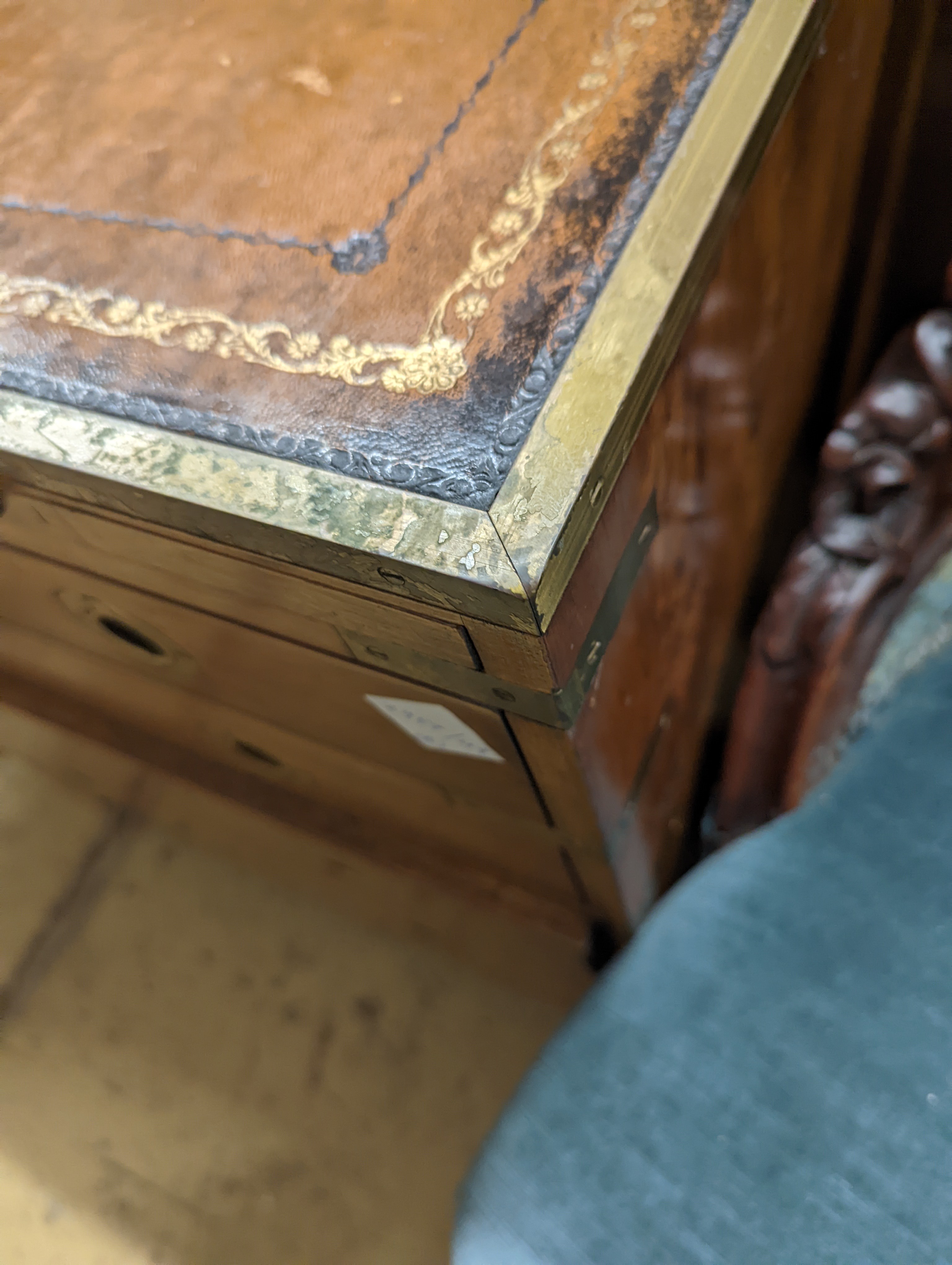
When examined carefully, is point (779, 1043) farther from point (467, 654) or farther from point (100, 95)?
point (100, 95)

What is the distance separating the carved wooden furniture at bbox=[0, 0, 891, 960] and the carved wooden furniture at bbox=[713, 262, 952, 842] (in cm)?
10

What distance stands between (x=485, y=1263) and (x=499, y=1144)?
4 centimetres

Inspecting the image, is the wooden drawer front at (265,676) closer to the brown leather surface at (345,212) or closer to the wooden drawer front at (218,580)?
the wooden drawer front at (218,580)

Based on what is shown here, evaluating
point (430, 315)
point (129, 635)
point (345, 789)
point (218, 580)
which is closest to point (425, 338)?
point (430, 315)

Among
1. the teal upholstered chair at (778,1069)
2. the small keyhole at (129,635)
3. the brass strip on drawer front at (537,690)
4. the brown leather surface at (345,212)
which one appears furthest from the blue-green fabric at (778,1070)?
the small keyhole at (129,635)

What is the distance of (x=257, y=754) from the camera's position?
2.67ft

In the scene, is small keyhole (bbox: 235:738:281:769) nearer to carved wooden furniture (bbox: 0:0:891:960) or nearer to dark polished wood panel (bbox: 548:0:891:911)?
carved wooden furniture (bbox: 0:0:891:960)

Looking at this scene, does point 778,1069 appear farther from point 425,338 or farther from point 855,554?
point 855,554

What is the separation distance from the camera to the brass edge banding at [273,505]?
338mm

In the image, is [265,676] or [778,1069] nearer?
[778,1069]

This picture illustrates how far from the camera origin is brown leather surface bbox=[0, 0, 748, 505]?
38 centimetres

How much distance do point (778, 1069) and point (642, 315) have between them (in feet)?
0.99

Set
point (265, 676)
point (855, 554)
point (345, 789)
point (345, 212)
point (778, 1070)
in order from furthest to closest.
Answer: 1. point (345, 789)
2. point (855, 554)
3. point (265, 676)
4. point (345, 212)
5. point (778, 1070)

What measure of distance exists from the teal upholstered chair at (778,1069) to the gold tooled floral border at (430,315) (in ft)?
0.83
